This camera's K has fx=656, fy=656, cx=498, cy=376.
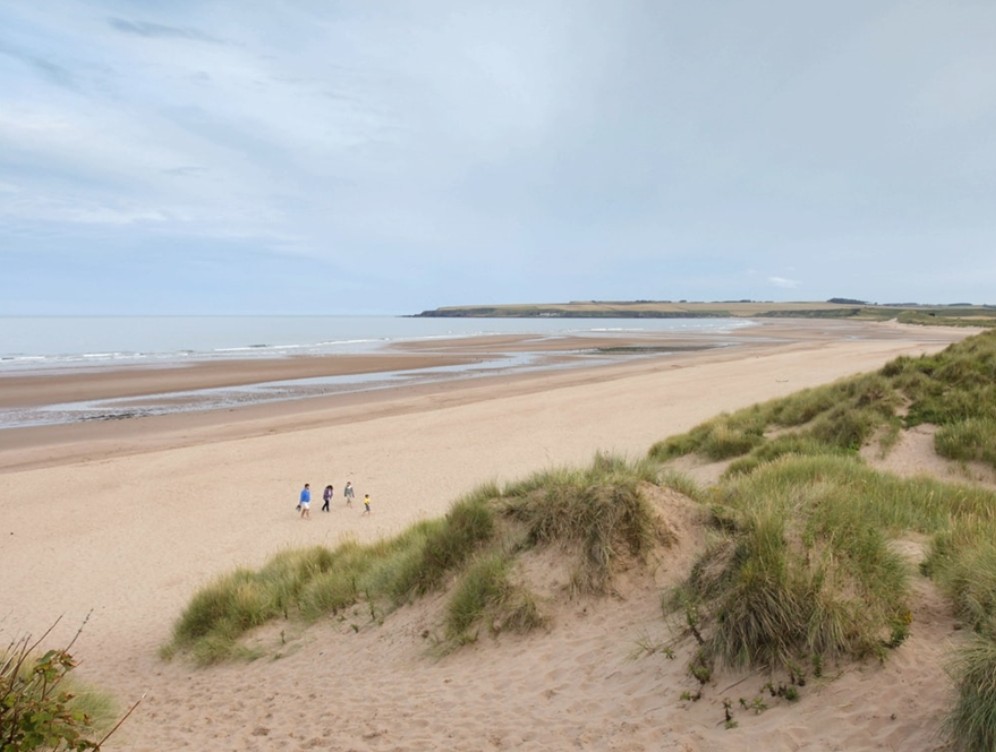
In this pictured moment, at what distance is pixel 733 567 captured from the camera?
496 centimetres

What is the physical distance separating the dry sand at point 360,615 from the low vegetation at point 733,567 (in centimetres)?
21

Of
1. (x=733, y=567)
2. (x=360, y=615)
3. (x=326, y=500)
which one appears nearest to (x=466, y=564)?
(x=360, y=615)

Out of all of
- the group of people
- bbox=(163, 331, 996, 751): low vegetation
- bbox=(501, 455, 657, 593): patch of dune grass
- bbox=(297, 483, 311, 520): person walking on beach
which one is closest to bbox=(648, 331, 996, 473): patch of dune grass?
bbox=(163, 331, 996, 751): low vegetation

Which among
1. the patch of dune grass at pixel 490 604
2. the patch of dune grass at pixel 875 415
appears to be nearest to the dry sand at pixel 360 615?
the patch of dune grass at pixel 490 604

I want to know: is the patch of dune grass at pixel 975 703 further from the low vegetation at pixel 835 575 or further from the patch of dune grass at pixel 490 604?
the patch of dune grass at pixel 490 604

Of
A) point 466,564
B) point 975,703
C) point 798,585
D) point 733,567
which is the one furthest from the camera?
point 466,564

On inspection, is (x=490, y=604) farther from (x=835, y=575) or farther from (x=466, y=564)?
(x=835, y=575)

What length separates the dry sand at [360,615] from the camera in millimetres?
4109

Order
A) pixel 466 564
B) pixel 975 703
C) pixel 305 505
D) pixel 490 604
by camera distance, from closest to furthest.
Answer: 1. pixel 975 703
2. pixel 490 604
3. pixel 466 564
4. pixel 305 505

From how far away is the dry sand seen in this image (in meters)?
4.11

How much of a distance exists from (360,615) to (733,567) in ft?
13.7

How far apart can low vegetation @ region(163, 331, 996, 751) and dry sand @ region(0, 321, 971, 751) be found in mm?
212

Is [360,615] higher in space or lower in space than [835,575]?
Result: lower

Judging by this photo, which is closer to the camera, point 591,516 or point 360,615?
point 591,516
